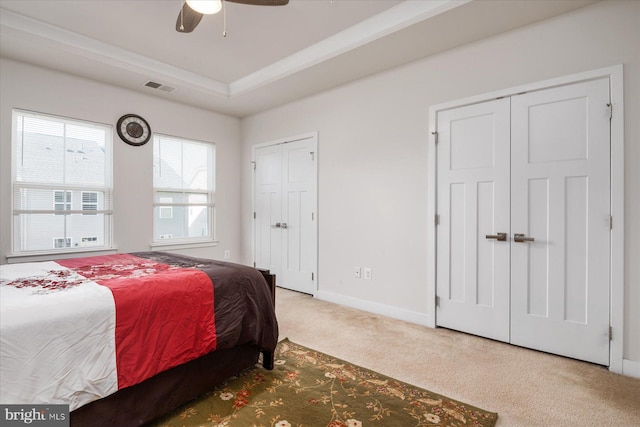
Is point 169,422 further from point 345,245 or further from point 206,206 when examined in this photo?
point 206,206

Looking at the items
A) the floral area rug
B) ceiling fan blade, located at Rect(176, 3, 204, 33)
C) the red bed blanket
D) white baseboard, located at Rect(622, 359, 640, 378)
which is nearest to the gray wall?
white baseboard, located at Rect(622, 359, 640, 378)

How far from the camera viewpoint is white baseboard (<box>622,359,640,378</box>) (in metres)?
2.19

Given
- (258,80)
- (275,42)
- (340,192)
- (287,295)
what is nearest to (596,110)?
(340,192)

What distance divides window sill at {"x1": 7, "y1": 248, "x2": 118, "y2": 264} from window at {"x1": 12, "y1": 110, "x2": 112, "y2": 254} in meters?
0.05

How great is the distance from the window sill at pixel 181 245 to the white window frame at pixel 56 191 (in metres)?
0.54

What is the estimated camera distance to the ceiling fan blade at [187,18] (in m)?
2.16

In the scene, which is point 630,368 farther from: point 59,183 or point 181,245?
point 59,183

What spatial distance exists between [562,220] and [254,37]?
3174mm

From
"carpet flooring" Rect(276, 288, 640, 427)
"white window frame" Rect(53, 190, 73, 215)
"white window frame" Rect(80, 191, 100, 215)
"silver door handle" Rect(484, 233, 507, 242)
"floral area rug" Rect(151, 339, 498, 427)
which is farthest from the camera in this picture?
"white window frame" Rect(80, 191, 100, 215)

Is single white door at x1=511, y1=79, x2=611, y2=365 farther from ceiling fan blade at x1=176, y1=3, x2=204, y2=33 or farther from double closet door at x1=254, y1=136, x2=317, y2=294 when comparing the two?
ceiling fan blade at x1=176, y1=3, x2=204, y2=33

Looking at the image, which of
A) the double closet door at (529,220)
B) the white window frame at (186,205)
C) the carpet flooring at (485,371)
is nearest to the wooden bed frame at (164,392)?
the carpet flooring at (485,371)

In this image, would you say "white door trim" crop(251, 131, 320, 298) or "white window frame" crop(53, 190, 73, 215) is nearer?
"white window frame" crop(53, 190, 73, 215)

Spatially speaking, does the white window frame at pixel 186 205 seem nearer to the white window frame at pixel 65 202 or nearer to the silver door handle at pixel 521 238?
the white window frame at pixel 65 202

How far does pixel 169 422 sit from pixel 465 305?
250 centimetres
